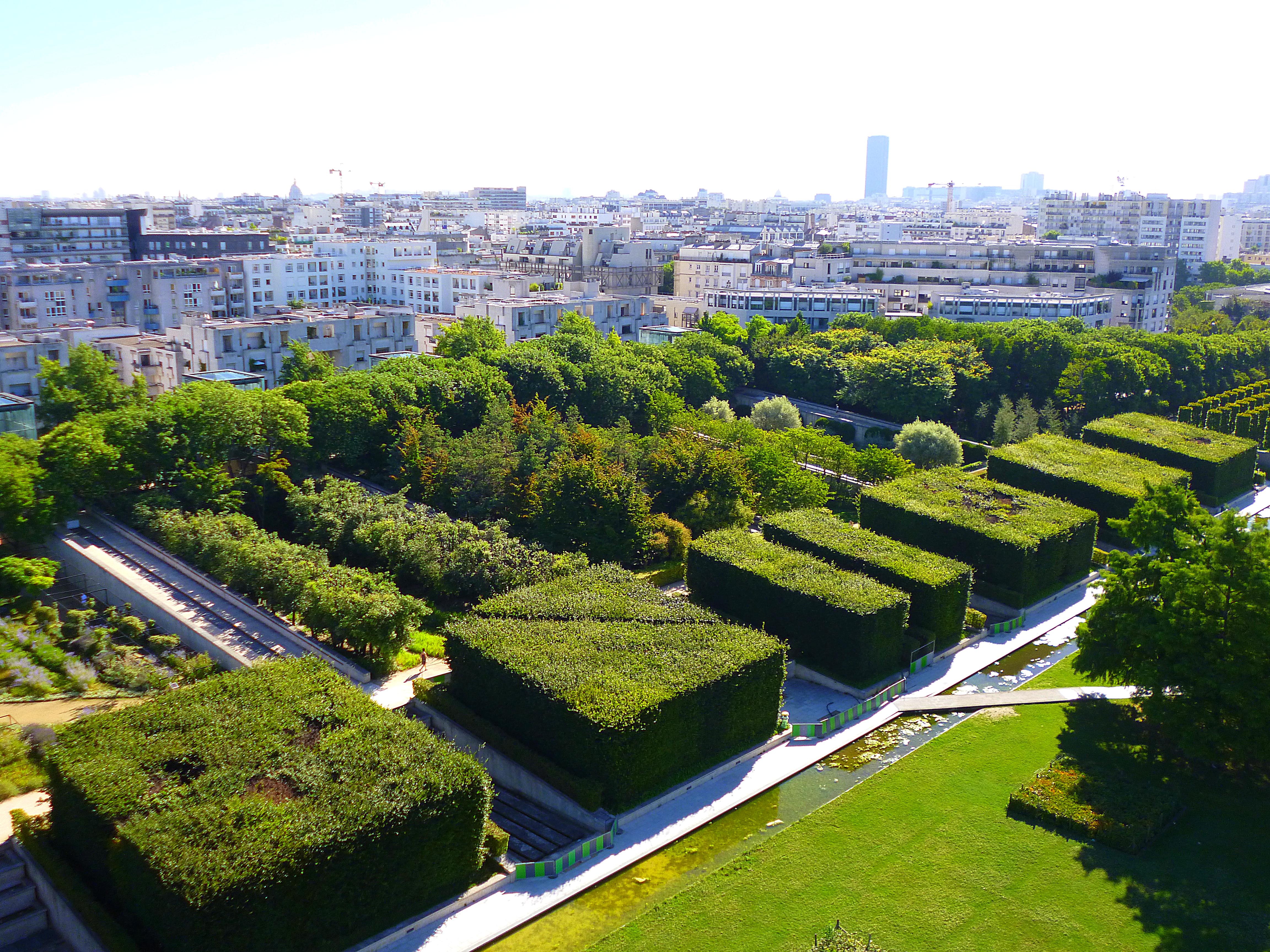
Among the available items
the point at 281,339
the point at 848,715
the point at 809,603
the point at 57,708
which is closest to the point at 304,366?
the point at 281,339

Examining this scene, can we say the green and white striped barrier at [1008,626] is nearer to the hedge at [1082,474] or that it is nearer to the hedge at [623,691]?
the hedge at [1082,474]

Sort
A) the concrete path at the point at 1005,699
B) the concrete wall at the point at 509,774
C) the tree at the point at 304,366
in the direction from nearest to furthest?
the concrete wall at the point at 509,774 < the concrete path at the point at 1005,699 < the tree at the point at 304,366

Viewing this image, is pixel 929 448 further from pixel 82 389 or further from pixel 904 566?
pixel 82 389

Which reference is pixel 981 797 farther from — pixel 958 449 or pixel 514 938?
pixel 958 449

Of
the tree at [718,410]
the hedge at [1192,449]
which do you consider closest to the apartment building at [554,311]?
the tree at [718,410]

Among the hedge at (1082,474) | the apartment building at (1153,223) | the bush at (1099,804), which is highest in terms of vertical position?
the apartment building at (1153,223)
